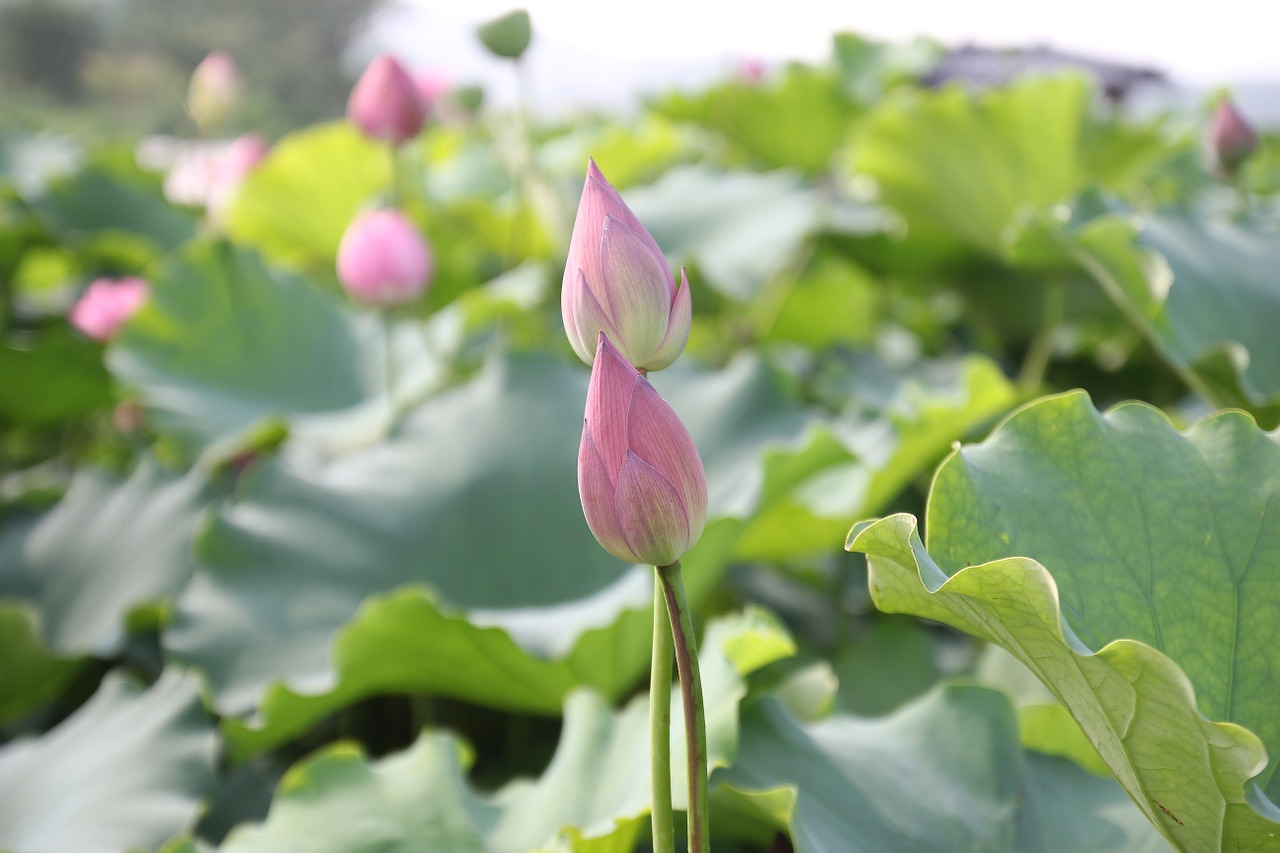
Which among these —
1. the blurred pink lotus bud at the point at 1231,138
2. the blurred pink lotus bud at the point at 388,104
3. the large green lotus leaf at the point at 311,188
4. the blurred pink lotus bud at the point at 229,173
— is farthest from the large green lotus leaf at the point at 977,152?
the blurred pink lotus bud at the point at 229,173

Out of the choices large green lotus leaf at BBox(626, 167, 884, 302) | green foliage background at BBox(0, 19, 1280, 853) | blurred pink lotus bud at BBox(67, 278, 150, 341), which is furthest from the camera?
blurred pink lotus bud at BBox(67, 278, 150, 341)

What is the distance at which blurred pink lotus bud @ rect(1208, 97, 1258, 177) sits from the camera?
105 centimetres

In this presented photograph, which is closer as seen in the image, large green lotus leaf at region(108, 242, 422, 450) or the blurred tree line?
large green lotus leaf at region(108, 242, 422, 450)

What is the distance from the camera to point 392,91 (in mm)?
1185

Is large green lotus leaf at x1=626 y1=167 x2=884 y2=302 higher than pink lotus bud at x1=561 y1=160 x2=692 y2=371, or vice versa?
pink lotus bud at x1=561 y1=160 x2=692 y2=371

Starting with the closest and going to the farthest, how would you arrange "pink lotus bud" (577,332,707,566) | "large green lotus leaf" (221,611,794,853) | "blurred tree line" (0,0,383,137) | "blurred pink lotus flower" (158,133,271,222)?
"pink lotus bud" (577,332,707,566), "large green lotus leaf" (221,611,794,853), "blurred pink lotus flower" (158,133,271,222), "blurred tree line" (0,0,383,137)

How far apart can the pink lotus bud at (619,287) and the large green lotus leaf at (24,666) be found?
701 mm

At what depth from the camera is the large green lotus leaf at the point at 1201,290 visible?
68 centimetres

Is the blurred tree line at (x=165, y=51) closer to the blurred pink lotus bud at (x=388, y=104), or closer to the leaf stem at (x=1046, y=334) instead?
the blurred pink lotus bud at (x=388, y=104)

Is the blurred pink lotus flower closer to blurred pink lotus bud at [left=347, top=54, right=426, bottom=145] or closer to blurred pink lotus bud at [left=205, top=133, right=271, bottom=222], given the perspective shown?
blurred pink lotus bud at [left=205, top=133, right=271, bottom=222]

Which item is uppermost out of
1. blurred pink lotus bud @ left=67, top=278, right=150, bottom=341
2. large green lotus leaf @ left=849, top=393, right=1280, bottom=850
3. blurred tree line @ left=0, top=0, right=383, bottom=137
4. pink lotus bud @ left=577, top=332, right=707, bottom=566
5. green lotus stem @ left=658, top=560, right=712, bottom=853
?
pink lotus bud @ left=577, top=332, right=707, bottom=566

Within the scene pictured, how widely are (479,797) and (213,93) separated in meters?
A: 1.29

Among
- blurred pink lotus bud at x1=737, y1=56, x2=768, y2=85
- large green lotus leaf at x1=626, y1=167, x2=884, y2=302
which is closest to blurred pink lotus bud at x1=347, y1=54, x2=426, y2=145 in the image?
large green lotus leaf at x1=626, y1=167, x2=884, y2=302

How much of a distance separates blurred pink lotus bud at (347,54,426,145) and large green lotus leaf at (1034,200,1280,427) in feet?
2.29
